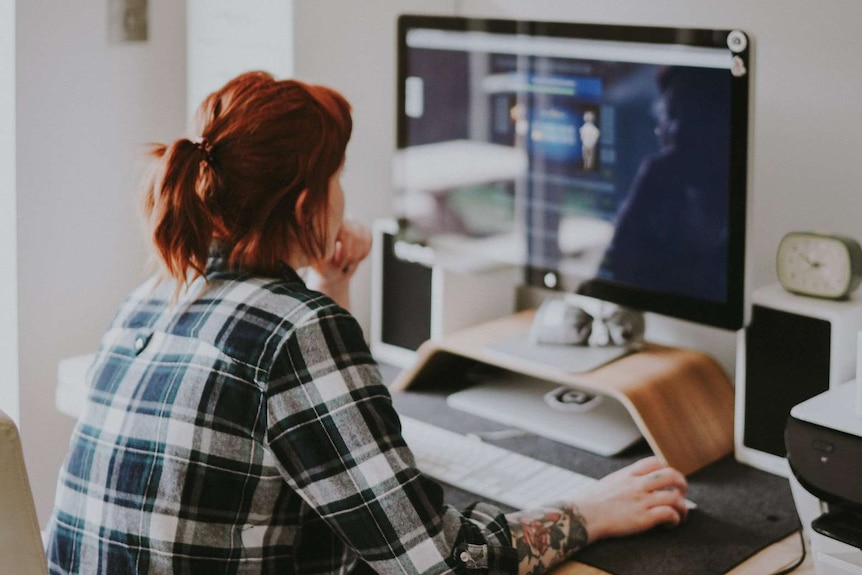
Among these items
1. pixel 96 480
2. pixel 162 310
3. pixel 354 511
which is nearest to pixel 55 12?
pixel 162 310

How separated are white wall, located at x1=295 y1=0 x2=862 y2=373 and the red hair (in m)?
0.62

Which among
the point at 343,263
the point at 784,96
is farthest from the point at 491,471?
the point at 784,96

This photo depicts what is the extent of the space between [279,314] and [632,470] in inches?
22.3

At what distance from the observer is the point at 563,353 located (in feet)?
6.24

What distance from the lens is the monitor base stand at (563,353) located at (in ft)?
6.05

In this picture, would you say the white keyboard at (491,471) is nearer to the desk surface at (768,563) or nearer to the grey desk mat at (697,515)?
the grey desk mat at (697,515)

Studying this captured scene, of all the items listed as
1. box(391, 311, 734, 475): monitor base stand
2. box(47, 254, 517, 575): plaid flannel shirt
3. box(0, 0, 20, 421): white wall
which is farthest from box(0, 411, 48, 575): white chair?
box(0, 0, 20, 421): white wall

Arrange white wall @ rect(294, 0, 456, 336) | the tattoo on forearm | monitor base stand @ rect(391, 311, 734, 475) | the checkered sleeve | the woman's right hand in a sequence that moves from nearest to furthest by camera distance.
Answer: the checkered sleeve < the tattoo on forearm < the woman's right hand < monitor base stand @ rect(391, 311, 734, 475) < white wall @ rect(294, 0, 456, 336)

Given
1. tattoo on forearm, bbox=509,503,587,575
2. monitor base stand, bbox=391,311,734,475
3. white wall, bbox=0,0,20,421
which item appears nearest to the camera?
tattoo on forearm, bbox=509,503,587,575

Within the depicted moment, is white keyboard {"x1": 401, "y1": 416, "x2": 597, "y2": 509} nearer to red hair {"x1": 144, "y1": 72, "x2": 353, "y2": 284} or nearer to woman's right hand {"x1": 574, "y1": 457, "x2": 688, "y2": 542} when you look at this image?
woman's right hand {"x1": 574, "y1": 457, "x2": 688, "y2": 542}

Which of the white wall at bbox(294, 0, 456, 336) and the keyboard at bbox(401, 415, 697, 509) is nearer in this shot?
the keyboard at bbox(401, 415, 697, 509)

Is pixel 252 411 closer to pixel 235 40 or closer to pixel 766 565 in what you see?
pixel 766 565

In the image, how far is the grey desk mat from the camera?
1441 millimetres

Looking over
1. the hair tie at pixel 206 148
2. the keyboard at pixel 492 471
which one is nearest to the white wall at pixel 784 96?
the keyboard at pixel 492 471
